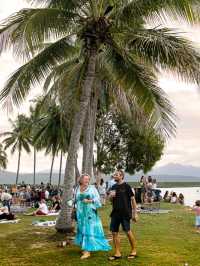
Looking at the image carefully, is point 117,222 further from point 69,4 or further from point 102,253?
point 69,4

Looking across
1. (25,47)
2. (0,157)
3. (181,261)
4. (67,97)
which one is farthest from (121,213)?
(0,157)

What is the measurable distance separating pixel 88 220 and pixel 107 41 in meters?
5.27

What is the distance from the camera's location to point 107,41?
13.5 metres

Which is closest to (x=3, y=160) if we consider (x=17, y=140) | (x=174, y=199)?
(x=17, y=140)

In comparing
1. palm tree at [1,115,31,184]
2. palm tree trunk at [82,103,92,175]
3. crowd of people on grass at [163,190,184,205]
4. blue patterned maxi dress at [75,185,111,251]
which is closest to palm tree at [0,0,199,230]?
blue patterned maxi dress at [75,185,111,251]

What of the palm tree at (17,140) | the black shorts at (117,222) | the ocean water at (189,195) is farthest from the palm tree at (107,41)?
the palm tree at (17,140)

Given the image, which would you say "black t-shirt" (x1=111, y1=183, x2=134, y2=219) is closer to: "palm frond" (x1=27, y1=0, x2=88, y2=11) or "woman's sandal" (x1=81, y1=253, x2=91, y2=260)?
"woman's sandal" (x1=81, y1=253, x2=91, y2=260)

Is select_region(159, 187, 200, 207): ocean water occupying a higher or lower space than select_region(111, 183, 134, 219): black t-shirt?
higher

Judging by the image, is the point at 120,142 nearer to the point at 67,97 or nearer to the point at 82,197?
the point at 67,97

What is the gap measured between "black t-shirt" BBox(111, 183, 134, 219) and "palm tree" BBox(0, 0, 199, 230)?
10.5 feet

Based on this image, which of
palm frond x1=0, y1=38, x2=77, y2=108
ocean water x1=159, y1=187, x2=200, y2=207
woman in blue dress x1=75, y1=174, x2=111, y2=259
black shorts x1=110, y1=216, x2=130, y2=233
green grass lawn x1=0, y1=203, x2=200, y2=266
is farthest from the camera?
ocean water x1=159, y1=187, x2=200, y2=207

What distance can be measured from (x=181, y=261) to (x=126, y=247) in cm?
171

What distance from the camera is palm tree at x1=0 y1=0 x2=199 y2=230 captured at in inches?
496

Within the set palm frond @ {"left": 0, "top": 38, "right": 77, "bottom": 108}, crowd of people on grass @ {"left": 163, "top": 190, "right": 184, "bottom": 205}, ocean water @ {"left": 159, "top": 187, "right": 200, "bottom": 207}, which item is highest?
palm frond @ {"left": 0, "top": 38, "right": 77, "bottom": 108}
